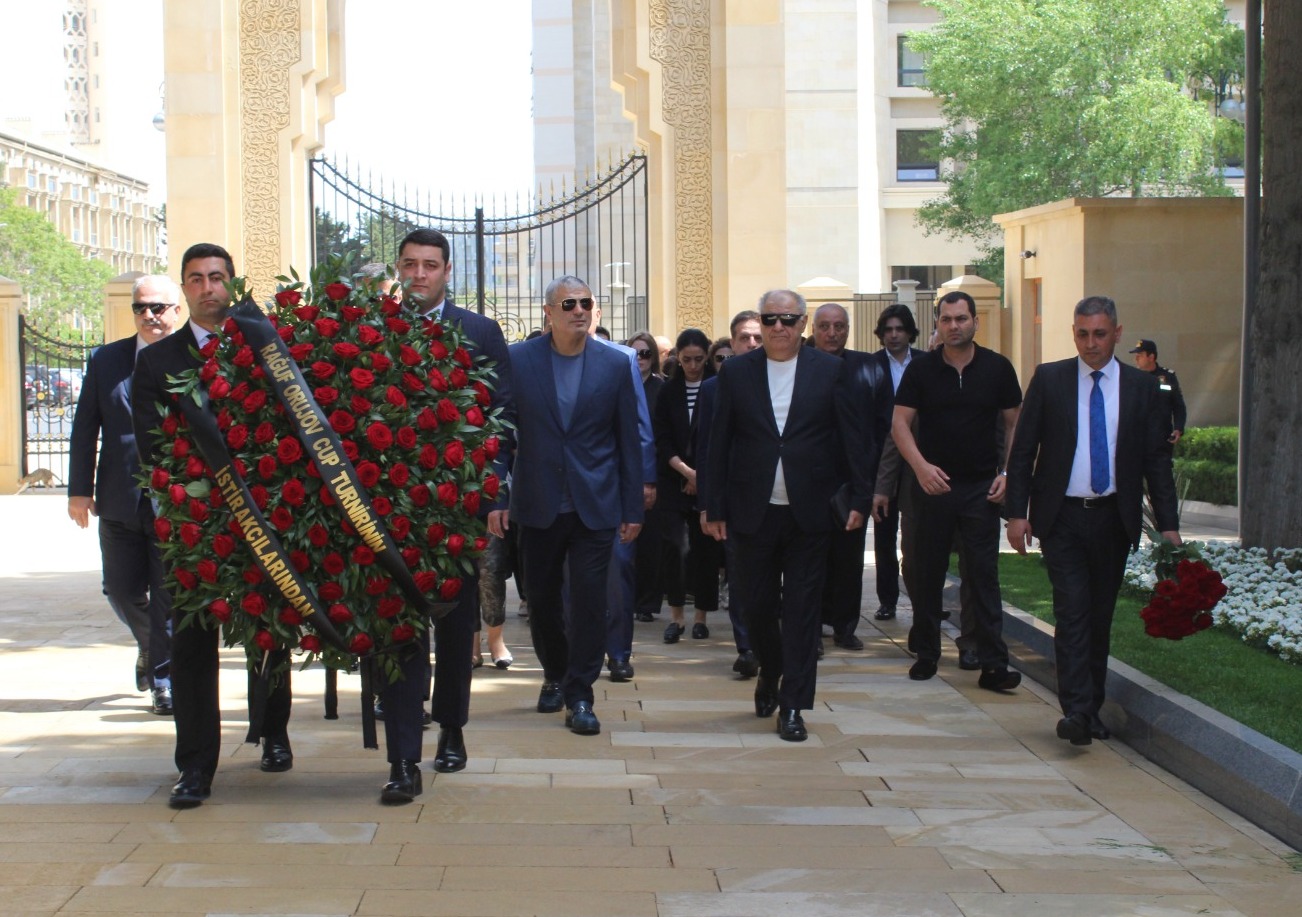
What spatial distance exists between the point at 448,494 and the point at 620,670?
3204mm

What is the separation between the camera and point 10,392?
21.5 metres

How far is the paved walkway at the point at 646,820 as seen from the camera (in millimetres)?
4859

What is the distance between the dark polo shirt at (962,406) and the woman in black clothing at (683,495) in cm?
197

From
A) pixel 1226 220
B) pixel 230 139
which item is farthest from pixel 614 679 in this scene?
pixel 1226 220

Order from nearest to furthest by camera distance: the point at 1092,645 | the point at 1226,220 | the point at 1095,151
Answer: the point at 1092,645 < the point at 1226,220 < the point at 1095,151

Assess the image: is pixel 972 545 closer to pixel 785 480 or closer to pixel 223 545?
pixel 785 480

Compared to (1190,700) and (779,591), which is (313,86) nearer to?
(779,591)

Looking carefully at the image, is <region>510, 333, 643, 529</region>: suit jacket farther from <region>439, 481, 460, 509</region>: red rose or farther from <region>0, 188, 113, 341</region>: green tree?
<region>0, 188, 113, 341</region>: green tree

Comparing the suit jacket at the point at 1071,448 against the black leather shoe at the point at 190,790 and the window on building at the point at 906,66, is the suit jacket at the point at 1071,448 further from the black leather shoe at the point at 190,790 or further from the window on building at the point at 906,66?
the window on building at the point at 906,66

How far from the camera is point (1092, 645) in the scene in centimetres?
708

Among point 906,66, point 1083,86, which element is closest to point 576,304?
point 1083,86

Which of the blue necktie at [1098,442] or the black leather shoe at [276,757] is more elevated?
the blue necktie at [1098,442]

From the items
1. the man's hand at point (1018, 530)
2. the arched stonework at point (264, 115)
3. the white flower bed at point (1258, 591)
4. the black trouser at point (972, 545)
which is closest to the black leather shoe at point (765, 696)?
the man's hand at point (1018, 530)

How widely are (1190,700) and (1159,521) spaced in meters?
0.81
